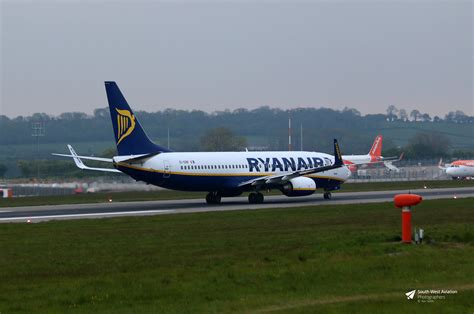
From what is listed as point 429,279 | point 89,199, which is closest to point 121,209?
point 89,199

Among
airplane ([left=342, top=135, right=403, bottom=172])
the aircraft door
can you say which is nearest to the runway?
the aircraft door

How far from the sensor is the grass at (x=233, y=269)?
16344 millimetres

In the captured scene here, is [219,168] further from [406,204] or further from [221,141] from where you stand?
[221,141]

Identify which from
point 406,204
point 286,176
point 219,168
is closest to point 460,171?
point 286,176

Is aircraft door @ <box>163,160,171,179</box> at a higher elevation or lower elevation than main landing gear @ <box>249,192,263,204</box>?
higher

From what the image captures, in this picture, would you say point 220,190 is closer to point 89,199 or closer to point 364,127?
point 89,199

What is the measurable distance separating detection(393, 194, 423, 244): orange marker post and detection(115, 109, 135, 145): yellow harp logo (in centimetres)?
2979

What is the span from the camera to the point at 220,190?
2243 inches

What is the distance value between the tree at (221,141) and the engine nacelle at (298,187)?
45.1 m

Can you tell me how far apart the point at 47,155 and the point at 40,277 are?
110 metres

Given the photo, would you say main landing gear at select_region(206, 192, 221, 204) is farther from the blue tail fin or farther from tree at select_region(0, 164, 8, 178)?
tree at select_region(0, 164, 8, 178)

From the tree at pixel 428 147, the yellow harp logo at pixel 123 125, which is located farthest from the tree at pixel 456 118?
the yellow harp logo at pixel 123 125

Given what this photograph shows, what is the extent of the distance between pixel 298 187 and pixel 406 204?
34.5m

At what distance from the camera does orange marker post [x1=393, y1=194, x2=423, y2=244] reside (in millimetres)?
21969
